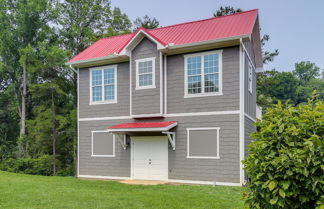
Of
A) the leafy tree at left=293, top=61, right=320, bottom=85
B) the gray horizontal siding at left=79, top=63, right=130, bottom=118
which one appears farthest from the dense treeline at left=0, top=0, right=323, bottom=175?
the leafy tree at left=293, top=61, right=320, bottom=85

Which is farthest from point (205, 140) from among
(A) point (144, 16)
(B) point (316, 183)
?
(A) point (144, 16)

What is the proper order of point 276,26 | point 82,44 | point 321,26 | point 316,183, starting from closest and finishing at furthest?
point 316,183, point 82,44, point 276,26, point 321,26

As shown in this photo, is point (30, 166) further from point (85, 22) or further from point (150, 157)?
point (85, 22)

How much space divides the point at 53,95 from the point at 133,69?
11290mm

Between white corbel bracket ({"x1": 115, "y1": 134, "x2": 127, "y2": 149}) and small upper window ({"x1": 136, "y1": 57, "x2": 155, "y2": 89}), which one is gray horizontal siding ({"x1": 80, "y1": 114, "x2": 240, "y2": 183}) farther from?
small upper window ({"x1": 136, "y1": 57, "x2": 155, "y2": 89})

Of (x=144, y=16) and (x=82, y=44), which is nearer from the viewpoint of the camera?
(x=82, y=44)

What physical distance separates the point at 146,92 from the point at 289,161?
8.89 meters

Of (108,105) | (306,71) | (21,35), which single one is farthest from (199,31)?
(306,71)

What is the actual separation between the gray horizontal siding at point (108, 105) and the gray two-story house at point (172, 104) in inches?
1.8

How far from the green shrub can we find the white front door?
8.49 meters

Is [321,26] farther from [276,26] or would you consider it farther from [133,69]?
[133,69]

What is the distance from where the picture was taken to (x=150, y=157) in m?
11.9

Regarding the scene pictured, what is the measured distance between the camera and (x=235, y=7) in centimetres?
2408

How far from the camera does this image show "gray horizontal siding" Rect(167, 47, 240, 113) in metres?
10.4
